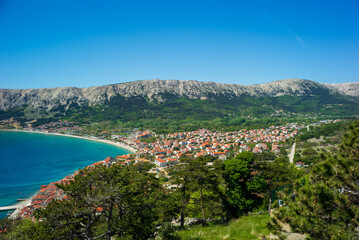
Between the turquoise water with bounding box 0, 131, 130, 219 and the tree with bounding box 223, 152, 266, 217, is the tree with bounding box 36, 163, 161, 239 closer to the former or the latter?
the tree with bounding box 223, 152, 266, 217

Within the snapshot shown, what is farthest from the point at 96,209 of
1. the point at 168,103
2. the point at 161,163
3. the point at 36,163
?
the point at 168,103

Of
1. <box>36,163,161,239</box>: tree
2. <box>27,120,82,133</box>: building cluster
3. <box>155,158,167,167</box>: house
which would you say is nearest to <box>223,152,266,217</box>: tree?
<box>36,163,161,239</box>: tree

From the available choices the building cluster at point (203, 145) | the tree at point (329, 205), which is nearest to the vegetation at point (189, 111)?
the building cluster at point (203, 145)

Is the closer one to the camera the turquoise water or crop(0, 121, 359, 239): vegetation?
crop(0, 121, 359, 239): vegetation

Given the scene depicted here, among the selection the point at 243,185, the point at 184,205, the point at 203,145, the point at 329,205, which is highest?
the point at 329,205

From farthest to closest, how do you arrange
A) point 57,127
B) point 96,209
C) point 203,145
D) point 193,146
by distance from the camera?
point 57,127, point 193,146, point 203,145, point 96,209

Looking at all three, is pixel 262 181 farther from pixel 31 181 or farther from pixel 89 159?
pixel 89 159

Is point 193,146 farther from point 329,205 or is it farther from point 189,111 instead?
point 189,111

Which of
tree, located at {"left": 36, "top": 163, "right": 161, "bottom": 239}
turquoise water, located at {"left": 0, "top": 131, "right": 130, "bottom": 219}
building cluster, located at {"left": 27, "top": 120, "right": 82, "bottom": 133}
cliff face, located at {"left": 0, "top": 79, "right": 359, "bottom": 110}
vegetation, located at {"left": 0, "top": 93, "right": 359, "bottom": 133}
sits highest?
cliff face, located at {"left": 0, "top": 79, "right": 359, "bottom": 110}

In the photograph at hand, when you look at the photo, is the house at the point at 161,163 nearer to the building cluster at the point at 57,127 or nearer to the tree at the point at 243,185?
the tree at the point at 243,185
